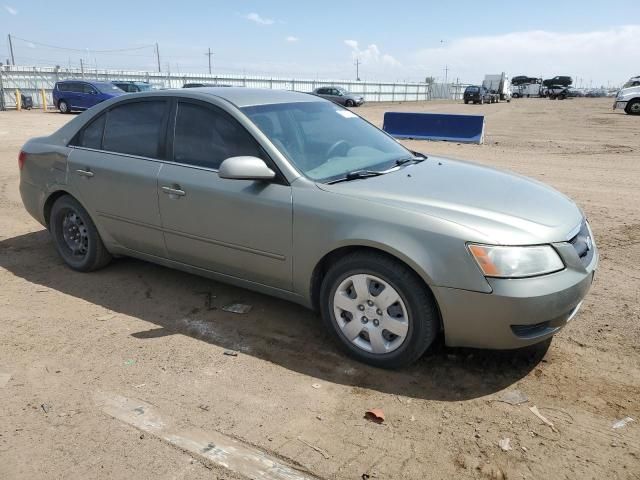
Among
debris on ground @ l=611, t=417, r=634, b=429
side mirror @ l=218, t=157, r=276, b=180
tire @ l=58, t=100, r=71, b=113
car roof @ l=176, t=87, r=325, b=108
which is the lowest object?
tire @ l=58, t=100, r=71, b=113

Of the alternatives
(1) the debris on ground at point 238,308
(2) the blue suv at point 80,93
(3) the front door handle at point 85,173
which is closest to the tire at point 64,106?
(2) the blue suv at point 80,93

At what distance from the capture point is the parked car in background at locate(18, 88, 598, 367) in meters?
2.94

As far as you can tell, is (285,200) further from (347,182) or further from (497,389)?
(497,389)

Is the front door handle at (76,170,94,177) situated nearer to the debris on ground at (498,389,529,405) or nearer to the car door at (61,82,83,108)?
the debris on ground at (498,389,529,405)

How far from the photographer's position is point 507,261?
285 cm

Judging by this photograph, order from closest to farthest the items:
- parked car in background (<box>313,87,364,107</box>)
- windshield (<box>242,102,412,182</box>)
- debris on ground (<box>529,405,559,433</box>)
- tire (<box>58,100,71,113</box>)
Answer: debris on ground (<box>529,405,559,433</box>) → windshield (<box>242,102,412,182</box>) → tire (<box>58,100,71,113</box>) → parked car in background (<box>313,87,364,107</box>)

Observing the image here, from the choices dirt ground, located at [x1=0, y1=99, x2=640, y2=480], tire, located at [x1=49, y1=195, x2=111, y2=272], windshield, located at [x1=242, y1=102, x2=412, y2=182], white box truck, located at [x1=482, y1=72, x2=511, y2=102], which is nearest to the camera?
dirt ground, located at [x1=0, y1=99, x2=640, y2=480]

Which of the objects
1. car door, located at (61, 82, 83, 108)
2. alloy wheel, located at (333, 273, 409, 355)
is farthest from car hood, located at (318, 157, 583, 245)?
car door, located at (61, 82, 83, 108)

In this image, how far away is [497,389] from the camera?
3.12m

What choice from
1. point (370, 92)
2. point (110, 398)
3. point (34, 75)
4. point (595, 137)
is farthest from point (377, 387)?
point (370, 92)

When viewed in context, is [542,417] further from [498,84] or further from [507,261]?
[498,84]

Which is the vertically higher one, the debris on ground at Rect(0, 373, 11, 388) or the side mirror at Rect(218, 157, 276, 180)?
the side mirror at Rect(218, 157, 276, 180)

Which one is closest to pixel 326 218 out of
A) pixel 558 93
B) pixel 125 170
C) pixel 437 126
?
pixel 125 170

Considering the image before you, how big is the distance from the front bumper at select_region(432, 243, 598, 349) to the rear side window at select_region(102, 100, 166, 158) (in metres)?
2.59
